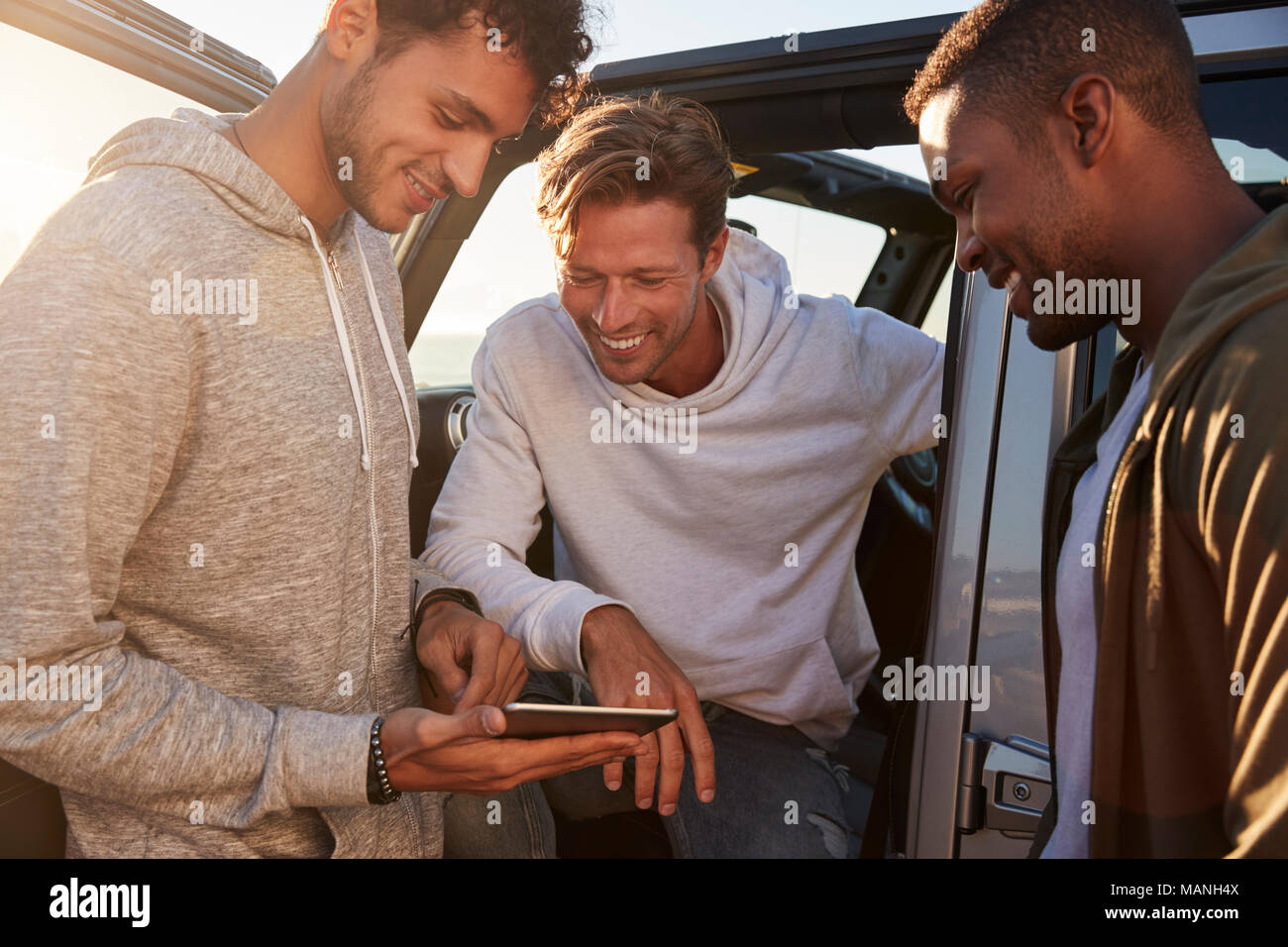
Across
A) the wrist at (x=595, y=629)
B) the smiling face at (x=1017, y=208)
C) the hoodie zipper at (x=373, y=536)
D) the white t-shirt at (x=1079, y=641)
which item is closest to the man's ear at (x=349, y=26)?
the hoodie zipper at (x=373, y=536)

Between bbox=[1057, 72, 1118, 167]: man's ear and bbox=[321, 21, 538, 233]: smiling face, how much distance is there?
0.88 m

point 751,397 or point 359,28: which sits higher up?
point 359,28

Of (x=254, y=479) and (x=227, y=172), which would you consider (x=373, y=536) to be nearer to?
(x=254, y=479)

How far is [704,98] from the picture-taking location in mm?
2168

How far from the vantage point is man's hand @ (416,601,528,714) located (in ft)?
5.63

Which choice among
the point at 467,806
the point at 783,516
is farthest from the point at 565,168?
the point at 467,806

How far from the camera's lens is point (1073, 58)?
1.44 metres

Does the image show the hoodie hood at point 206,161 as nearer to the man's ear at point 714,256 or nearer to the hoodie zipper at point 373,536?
the hoodie zipper at point 373,536

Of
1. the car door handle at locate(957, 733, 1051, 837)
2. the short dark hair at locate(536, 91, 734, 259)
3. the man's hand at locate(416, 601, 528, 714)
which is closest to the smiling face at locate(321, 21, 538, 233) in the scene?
the short dark hair at locate(536, 91, 734, 259)

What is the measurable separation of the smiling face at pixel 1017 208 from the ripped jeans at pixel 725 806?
3.76 ft

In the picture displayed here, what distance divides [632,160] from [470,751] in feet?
4.42

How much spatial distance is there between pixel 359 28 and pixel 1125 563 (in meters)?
1.40

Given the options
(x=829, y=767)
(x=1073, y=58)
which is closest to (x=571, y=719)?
(x=829, y=767)

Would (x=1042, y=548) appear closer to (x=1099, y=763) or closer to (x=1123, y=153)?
(x=1099, y=763)
